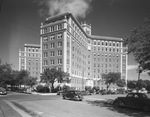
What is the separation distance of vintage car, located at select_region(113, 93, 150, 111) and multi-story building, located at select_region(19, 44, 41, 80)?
360ft

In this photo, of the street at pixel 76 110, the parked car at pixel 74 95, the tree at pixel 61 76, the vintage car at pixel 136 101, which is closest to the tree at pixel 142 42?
the vintage car at pixel 136 101

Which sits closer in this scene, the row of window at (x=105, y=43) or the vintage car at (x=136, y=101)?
the vintage car at (x=136, y=101)

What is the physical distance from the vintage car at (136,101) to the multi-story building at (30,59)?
10984 cm

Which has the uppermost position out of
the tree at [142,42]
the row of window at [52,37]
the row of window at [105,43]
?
A: the row of window at [105,43]

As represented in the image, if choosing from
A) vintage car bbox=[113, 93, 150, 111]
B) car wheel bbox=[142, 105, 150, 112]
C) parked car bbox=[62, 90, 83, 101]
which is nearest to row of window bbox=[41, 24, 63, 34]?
parked car bbox=[62, 90, 83, 101]

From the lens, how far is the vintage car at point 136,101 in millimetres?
14789

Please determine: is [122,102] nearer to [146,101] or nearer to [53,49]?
[146,101]

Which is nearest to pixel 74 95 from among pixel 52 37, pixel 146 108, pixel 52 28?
pixel 146 108

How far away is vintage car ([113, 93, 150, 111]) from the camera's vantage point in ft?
48.5

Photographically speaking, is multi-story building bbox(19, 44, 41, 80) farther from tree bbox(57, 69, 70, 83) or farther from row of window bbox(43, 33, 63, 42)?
tree bbox(57, 69, 70, 83)

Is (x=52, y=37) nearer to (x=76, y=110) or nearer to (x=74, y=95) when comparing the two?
(x=74, y=95)

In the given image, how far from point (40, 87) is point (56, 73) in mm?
10649

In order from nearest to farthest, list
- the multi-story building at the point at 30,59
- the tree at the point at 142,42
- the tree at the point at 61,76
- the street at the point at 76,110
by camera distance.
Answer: the street at the point at 76,110, the tree at the point at 142,42, the tree at the point at 61,76, the multi-story building at the point at 30,59

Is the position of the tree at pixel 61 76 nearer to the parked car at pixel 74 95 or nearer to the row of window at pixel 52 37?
the row of window at pixel 52 37
